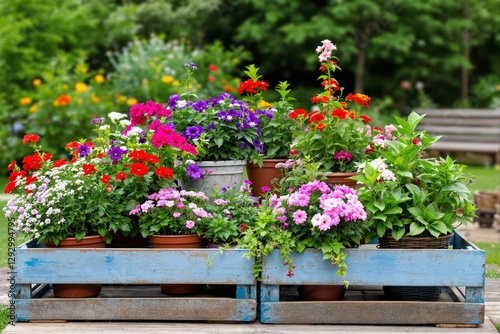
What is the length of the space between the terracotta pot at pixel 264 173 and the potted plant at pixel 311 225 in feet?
1.97

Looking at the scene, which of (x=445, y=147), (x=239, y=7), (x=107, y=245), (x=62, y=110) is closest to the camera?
(x=107, y=245)

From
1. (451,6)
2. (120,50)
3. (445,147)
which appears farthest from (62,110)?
(451,6)

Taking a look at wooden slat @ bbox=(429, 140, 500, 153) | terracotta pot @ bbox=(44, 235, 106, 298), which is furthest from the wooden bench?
terracotta pot @ bbox=(44, 235, 106, 298)

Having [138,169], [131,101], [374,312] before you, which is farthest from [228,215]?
[131,101]

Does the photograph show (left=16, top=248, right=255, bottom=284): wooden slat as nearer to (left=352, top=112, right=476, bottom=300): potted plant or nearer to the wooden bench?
(left=352, top=112, right=476, bottom=300): potted plant

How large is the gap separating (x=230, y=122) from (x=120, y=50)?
9.45 meters

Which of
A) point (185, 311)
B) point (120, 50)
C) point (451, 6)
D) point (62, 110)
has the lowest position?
point (185, 311)

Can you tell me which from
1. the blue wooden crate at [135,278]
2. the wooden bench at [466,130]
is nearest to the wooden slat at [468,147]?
the wooden bench at [466,130]

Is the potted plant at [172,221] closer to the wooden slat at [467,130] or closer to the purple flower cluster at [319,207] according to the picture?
the purple flower cluster at [319,207]

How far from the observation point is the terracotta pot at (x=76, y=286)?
3334mm

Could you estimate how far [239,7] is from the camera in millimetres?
14125

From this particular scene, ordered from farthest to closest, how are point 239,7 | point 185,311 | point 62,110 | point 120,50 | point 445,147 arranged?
point 239,7, point 120,50, point 445,147, point 62,110, point 185,311

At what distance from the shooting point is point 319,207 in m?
3.24

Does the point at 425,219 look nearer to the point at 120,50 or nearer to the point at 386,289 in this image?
A: the point at 386,289
